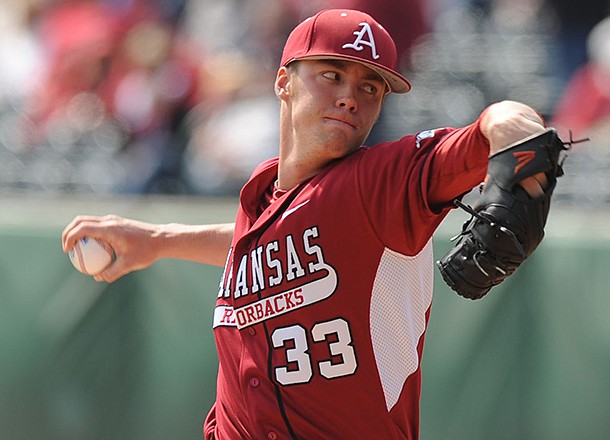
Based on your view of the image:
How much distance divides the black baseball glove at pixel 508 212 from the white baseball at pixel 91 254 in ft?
4.54

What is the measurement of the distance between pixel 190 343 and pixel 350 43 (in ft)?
7.67

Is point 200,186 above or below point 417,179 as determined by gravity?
above

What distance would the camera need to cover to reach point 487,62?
18.5ft

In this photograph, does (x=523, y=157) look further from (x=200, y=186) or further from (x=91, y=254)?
(x=200, y=186)

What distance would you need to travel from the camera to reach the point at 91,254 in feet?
10.0

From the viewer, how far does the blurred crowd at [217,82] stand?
554 cm

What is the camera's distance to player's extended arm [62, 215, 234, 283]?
10.1ft

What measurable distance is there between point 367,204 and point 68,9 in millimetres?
5500

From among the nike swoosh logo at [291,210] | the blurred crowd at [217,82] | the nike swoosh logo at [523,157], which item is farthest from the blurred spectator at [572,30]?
the nike swoosh logo at [523,157]

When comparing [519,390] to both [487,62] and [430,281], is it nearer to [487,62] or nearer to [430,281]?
[430,281]

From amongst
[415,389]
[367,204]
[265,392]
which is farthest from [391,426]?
[367,204]

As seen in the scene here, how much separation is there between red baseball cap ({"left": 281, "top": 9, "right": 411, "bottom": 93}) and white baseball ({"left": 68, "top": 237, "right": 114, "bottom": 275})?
954 mm

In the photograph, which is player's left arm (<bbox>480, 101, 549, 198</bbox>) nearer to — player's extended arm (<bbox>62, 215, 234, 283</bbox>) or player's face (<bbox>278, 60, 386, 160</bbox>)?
player's face (<bbox>278, 60, 386, 160</bbox>)

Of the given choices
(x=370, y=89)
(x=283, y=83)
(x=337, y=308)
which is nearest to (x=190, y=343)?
(x=283, y=83)
